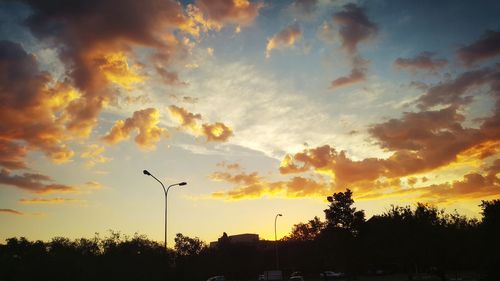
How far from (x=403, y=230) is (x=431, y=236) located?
3701 millimetres

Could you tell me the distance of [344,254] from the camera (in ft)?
274

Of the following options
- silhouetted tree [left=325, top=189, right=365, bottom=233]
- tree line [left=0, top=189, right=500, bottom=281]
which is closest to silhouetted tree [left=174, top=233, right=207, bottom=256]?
tree line [left=0, top=189, right=500, bottom=281]

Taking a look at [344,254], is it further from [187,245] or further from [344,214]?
[187,245]

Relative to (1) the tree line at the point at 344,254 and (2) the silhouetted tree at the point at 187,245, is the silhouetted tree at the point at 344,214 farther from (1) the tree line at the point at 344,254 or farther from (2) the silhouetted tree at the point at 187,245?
(2) the silhouetted tree at the point at 187,245

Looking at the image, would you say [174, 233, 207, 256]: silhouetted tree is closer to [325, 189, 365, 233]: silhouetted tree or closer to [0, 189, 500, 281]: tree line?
[0, 189, 500, 281]: tree line

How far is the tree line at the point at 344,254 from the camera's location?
47.3m

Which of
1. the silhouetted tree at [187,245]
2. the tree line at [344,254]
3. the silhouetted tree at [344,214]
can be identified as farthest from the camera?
the silhouetted tree at [187,245]

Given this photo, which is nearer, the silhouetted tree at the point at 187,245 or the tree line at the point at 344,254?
the tree line at the point at 344,254

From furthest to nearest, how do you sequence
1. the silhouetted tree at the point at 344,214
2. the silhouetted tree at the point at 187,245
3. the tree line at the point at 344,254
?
the silhouetted tree at the point at 187,245
the silhouetted tree at the point at 344,214
the tree line at the point at 344,254

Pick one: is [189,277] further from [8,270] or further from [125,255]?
[8,270]

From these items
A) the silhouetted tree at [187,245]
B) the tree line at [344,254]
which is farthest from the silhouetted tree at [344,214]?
the silhouetted tree at [187,245]

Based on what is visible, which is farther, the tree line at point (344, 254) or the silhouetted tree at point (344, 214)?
the silhouetted tree at point (344, 214)

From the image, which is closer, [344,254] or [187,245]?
[344,254]

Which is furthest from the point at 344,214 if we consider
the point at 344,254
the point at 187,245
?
the point at 187,245
